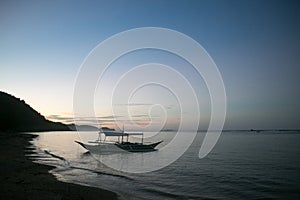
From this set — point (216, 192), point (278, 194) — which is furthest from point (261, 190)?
point (216, 192)

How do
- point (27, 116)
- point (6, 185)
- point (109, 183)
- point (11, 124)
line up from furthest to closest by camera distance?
point (27, 116) → point (11, 124) → point (109, 183) → point (6, 185)

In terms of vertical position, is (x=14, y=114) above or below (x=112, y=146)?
above

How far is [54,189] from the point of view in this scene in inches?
593

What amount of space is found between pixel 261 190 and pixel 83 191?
1413 centimetres

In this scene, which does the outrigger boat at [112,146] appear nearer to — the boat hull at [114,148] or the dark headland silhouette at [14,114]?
the boat hull at [114,148]

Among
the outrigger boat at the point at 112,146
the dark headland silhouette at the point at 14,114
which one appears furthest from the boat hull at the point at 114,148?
the dark headland silhouette at the point at 14,114

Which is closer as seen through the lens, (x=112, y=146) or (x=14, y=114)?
(x=112, y=146)

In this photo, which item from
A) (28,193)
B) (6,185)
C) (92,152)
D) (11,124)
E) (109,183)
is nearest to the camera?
(28,193)

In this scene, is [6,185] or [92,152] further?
[92,152]

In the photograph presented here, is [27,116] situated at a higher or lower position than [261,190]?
higher

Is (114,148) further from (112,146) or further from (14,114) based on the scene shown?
(14,114)

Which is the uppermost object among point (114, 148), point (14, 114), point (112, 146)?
point (14, 114)

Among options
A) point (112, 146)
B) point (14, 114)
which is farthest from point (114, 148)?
point (14, 114)

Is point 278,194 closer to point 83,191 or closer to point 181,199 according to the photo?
point 181,199
